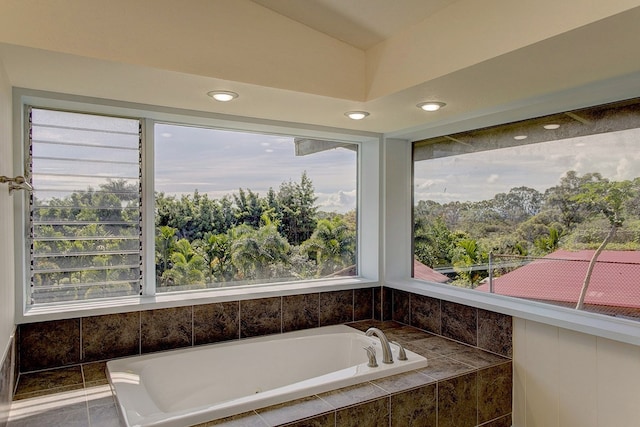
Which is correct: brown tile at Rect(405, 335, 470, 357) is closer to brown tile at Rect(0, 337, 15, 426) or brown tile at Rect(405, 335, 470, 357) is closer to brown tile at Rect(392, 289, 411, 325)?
brown tile at Rect(392, 289, 411, 325)

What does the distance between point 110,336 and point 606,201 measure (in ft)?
9.31

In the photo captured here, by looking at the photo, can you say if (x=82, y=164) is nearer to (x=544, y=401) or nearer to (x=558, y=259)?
(x=558, y=259)

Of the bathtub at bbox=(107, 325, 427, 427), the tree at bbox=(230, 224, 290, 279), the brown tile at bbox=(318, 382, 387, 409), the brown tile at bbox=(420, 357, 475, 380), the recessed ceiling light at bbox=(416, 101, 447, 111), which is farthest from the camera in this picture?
the tree at bbox=(230, 224, 290, 279)

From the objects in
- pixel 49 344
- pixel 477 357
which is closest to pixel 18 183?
pixel 49 344

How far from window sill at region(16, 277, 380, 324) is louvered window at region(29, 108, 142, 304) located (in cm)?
8

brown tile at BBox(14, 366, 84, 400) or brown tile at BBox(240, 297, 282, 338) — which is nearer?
brown tile at BBox(14, 366, 84, 400)

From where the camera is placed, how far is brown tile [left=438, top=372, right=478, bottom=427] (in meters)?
2.18

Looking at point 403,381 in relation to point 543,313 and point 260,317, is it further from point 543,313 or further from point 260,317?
point 260,317

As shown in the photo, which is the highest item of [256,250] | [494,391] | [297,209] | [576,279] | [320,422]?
[297,209]

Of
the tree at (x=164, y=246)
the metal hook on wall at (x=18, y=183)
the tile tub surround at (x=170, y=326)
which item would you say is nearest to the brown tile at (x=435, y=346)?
the tile tub surround at (x=170, y=326)

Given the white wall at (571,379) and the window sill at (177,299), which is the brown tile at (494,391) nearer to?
the white wall at (571,379)

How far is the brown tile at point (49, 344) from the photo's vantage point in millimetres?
2211

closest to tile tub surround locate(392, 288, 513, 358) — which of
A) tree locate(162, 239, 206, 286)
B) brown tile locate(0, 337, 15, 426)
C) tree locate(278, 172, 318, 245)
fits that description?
tree locate(278, 172, 318, 245)

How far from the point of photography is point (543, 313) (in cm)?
230
